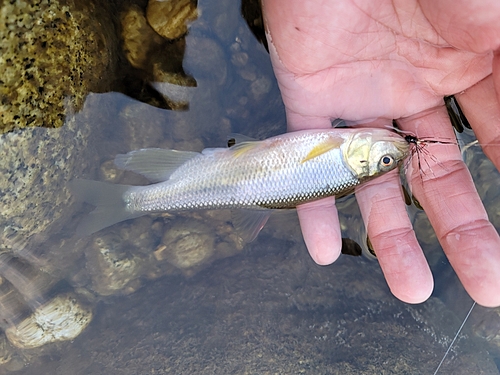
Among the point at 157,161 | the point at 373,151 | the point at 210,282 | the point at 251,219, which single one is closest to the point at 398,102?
the point at 373,151

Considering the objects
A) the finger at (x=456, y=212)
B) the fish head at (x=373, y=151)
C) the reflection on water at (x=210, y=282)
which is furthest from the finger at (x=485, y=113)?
the reflection on water at (x=210, y=282)

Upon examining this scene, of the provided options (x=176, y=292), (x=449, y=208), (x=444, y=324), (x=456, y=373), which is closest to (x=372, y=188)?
(x=449, y=208)

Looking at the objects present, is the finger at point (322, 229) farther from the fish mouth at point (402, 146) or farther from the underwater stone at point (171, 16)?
the underwater stone at point (171, 16)

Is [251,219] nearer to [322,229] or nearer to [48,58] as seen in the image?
[322,229]

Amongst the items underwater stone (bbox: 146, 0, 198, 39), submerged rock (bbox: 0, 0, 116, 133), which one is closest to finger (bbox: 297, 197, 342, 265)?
underwater stone (bbox: 146, 0, 198, 39)

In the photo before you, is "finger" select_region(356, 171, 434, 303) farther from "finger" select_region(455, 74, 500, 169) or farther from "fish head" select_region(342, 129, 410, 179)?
"finger" select_region(455, 74, 500, 169)

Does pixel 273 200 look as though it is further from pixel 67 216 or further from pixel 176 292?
pixel 67 216

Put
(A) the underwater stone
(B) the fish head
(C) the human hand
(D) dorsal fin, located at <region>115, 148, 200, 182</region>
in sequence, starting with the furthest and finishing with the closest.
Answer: (A) the underwater stone → (D) dorsal fin, located at <region>115, 148, 200, 182</region> → (B) the fish head → (C) the human hand
